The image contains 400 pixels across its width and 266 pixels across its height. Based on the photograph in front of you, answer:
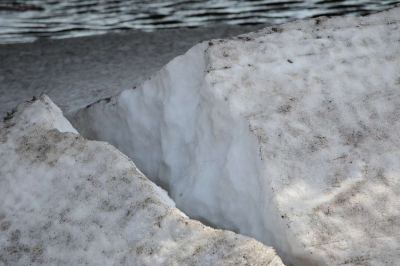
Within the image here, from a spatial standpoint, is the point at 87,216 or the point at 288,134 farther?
the point at 288,134

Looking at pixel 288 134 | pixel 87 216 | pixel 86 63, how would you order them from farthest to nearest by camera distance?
pixel 86 63
pixel 288 134
pixel 87 216

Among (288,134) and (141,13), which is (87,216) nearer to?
(288,134)

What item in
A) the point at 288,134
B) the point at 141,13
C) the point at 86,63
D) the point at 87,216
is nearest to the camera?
the point at 87,216

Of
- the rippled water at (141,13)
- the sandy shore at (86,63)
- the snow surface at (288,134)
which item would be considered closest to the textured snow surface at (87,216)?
the snow surface at (288,134)

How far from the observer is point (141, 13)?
448 centimetres

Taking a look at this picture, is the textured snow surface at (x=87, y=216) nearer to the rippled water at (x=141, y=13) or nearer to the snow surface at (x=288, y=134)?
the snow surface at (x=288, y=134)

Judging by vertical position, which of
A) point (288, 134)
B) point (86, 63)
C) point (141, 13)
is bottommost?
point (86, 63)

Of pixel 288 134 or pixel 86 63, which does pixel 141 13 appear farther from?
pixel 288 134

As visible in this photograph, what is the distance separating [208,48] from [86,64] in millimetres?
2024

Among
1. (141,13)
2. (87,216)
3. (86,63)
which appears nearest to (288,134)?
(87,216)

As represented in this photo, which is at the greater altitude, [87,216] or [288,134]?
[288,134]

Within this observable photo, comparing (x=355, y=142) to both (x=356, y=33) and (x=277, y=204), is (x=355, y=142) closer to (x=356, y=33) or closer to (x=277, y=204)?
(x=277, y=204)

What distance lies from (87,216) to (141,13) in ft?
10.8

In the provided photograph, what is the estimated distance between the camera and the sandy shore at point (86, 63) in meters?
3.12
